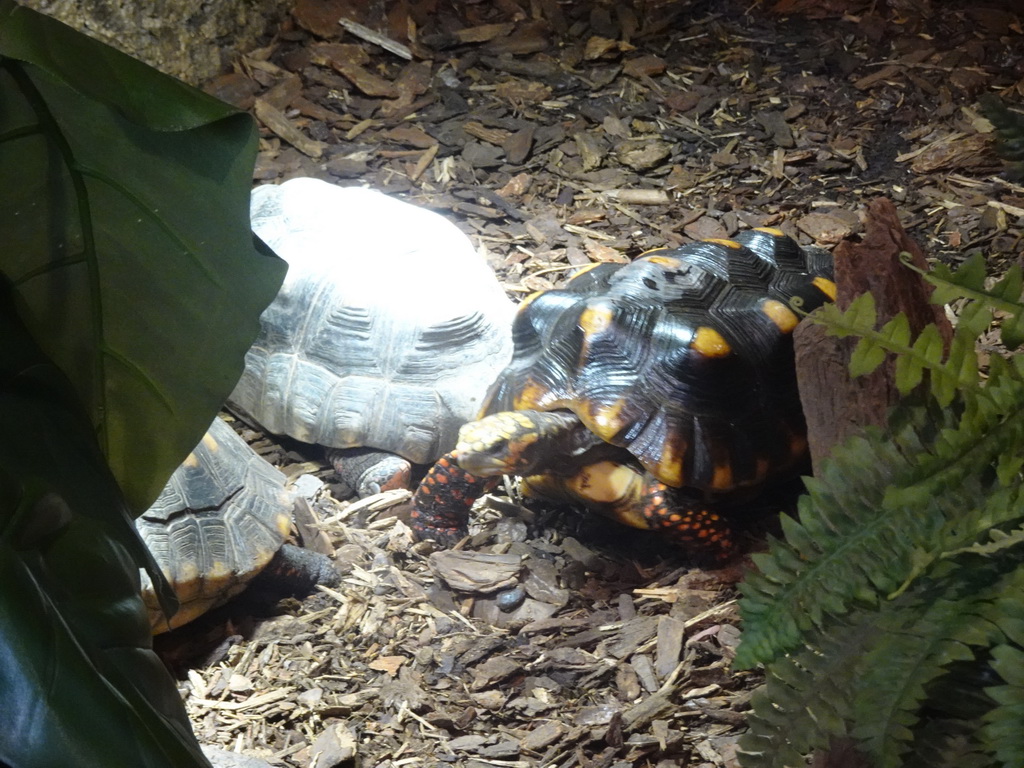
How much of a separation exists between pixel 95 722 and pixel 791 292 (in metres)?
2.76

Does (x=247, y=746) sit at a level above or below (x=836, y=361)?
below

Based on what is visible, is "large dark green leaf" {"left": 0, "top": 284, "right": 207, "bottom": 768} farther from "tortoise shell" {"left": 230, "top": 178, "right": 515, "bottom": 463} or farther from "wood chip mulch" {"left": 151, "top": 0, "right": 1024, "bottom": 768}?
"tortoise shell" {"left": 230, "top": 178, "right": 515, "bottom": 463}

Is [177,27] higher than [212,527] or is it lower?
higher

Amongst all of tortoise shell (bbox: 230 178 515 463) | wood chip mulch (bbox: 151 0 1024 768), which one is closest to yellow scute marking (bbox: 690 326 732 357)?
wood chip mulch (bbox: 151 0 1024 768)

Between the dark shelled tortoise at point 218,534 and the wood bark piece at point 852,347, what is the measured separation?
63.8 inches

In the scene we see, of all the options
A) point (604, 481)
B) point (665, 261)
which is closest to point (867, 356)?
point (604, 481)

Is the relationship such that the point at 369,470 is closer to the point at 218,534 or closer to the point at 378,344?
the point at 378,344

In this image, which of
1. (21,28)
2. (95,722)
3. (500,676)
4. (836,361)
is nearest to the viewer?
(95,722)

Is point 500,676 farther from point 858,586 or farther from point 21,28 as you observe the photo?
point 21,28

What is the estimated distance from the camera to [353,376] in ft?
11.7

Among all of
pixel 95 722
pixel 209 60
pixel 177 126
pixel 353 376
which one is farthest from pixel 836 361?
pixel 209 60

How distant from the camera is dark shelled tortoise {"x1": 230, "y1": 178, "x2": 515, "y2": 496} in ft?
11.4

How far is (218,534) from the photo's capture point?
2809mm

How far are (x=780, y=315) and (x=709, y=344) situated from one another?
30 cm
